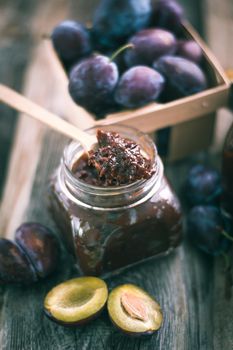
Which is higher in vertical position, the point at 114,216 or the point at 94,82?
the point at 94,82

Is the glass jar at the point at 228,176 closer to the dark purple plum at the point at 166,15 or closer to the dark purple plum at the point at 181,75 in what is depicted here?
the dark purple plum at the point at 181,75

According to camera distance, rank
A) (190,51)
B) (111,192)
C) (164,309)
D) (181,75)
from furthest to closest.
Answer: (190,51), (181,75), (164,309), (111,192)

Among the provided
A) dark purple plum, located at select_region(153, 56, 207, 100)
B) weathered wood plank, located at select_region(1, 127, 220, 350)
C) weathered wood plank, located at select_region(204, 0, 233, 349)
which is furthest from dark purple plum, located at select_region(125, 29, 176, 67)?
weathered wood plank, located at select_region(1, 127, 220, 350)

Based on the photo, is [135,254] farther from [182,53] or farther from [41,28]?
[41,28]

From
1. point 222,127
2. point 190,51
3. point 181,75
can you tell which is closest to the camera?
point 181,75

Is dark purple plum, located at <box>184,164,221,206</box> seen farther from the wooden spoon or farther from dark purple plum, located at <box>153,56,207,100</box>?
the wooden spoon

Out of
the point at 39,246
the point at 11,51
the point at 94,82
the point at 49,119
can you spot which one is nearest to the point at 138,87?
the point at 94,82

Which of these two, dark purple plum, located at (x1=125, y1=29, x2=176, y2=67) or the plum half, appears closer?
the plum half

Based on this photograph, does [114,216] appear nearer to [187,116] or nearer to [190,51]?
[187,116]
